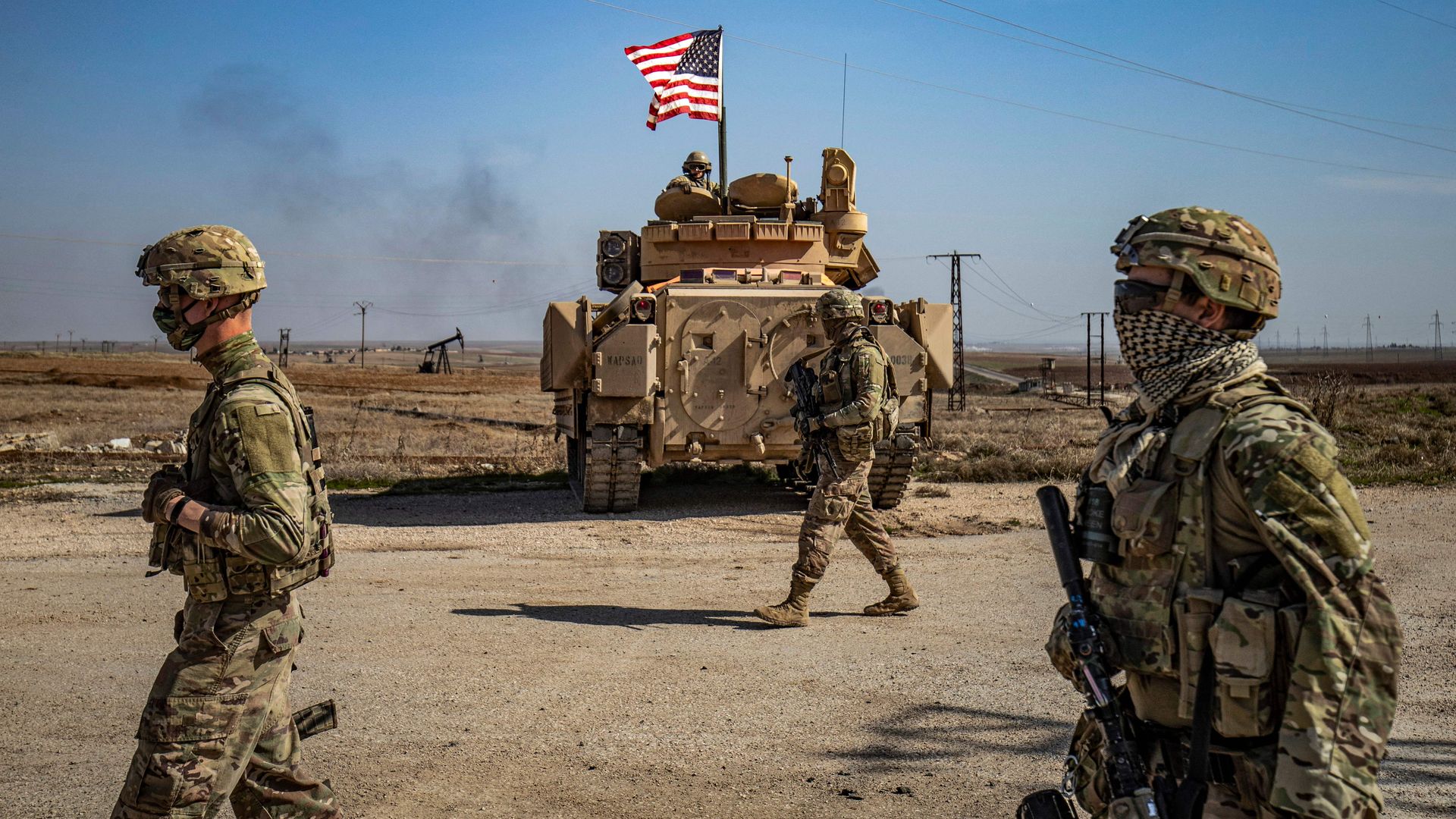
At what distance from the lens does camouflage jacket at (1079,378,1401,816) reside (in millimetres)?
2158

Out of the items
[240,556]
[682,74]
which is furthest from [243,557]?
[682,74]

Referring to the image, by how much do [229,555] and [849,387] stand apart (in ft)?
14.5

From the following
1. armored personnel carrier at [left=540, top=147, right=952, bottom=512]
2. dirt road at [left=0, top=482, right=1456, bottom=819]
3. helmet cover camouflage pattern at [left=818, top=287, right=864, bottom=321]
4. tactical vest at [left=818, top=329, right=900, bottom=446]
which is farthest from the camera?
armored personnel carrier at [left=540, top=147, right=952, bottom=512]

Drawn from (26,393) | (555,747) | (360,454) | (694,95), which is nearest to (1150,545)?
(555,747)

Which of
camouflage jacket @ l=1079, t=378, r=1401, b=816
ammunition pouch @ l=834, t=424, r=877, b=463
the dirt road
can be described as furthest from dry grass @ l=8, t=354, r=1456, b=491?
camouflage jacket @ l=1079, t=378, r=1401, b=816

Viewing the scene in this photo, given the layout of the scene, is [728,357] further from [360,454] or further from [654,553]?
[360,454]

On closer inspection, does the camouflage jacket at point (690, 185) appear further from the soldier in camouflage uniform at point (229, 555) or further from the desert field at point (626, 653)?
the soldier in camouflage uniform at point (229, 555)

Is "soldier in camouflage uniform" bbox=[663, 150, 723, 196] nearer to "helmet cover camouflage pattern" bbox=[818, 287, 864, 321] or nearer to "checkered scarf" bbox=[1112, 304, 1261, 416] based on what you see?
"helmet cover camouflage pattern" bbox=[818, 287, 864, 321]

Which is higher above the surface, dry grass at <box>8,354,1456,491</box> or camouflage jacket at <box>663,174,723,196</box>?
camouflage jacket at <box>663,174,723,196</box>

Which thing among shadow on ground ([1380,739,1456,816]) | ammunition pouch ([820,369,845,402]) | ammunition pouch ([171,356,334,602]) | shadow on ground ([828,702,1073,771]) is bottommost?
shadow on ground ([828,702,1073,771])

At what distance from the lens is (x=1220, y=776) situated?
2.39m

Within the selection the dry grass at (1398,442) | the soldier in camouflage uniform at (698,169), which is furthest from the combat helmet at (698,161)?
the dry grass at (1398,442)

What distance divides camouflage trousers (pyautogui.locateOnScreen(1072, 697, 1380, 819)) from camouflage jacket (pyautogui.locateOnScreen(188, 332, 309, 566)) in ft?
6.49

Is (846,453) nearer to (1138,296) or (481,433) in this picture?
(1138,296)
